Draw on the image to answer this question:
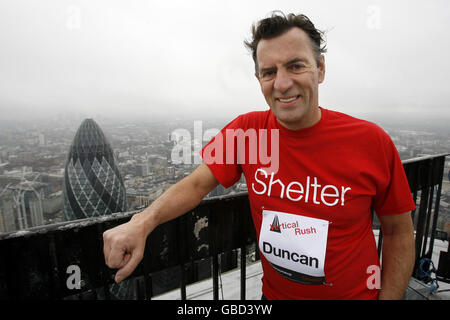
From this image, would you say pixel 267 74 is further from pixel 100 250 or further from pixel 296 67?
pixel 100 250

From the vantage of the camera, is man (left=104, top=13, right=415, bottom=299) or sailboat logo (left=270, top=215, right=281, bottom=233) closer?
man (left=104, top=13, right=415, bottom=299)

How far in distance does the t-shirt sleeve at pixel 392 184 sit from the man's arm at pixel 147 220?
1122 mm

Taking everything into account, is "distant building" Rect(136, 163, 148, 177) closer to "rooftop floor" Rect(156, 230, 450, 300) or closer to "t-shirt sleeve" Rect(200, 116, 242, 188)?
"rooftop floor" Rect(156, 230, 450, 300)

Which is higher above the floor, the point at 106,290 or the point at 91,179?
the point at 106,290

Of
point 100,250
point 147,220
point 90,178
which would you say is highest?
point 147,220

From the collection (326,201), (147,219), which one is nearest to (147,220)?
(147,219)

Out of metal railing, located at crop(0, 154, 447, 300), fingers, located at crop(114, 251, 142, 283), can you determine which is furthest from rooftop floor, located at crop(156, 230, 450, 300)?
fingers, located at crop(114, 251, 142, 283)

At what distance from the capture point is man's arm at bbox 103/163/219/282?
1415 mm

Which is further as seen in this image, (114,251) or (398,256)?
(398,256)

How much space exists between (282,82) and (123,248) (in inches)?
54.3

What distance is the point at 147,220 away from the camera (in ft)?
5.20

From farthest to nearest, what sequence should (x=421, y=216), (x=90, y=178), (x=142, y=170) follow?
(x=90, y=178), (x=142, y=170), (x=421, y=216)

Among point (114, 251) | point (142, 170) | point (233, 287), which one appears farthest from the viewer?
point (142, 170)

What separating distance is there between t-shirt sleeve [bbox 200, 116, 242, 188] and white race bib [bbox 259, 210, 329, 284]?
1.23 feet
